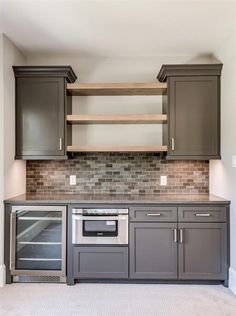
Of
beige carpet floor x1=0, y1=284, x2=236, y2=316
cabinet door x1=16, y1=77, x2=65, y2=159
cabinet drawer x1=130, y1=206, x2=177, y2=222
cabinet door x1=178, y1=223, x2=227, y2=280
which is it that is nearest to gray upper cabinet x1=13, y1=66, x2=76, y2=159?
cabinet door x1=16, y1=77, x2=65, y2=159

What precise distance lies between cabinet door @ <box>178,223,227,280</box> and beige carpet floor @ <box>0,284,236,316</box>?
144 millimetres

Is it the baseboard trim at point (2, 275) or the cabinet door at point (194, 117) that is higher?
the cabinet door at point (194, 117)

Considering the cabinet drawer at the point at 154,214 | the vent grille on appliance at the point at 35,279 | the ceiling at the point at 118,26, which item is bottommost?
the vent grille on appliance at the point at 35,279

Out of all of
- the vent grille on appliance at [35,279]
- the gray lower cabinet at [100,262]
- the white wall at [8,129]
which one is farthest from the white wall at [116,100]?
the vent grille on appliance at [35,279]

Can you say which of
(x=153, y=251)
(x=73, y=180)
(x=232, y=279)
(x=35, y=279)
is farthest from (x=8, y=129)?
(x=232, y=279)

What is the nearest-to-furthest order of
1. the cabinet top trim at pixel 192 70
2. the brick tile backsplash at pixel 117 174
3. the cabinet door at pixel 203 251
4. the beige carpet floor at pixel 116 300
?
the beige carpet floor at pixel 116 300
the cabinet door at pixel 203 251
the cabinet top trim at pixel 192 70
the brick tile backsplash at pixel 117 174

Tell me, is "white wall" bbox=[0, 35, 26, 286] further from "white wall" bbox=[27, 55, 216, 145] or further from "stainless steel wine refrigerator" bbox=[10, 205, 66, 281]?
"white wall" bbox=[27, 55, 216, 145]

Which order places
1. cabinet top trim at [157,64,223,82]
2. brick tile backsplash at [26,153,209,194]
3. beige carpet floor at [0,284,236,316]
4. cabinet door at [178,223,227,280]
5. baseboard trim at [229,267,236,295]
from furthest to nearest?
brick tile backsplash at [26,153,209,194], cabinet top trim at [157,64,223,82], cabinet door at [178,223,227,280], baseboard trim at [229,267,236,295], beige carpet floor at [0,284,236,316]

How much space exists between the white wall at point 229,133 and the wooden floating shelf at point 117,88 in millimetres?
701

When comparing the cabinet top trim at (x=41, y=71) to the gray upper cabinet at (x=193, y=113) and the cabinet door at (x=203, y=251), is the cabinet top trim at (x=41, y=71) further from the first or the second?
the cabinet door at (x=203, y=251)

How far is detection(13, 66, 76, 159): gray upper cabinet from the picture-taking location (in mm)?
3328

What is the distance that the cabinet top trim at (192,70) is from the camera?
325cm

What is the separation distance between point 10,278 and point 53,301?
2.30 feet

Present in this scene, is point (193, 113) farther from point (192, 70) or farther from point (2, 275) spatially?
point (2, 275)
